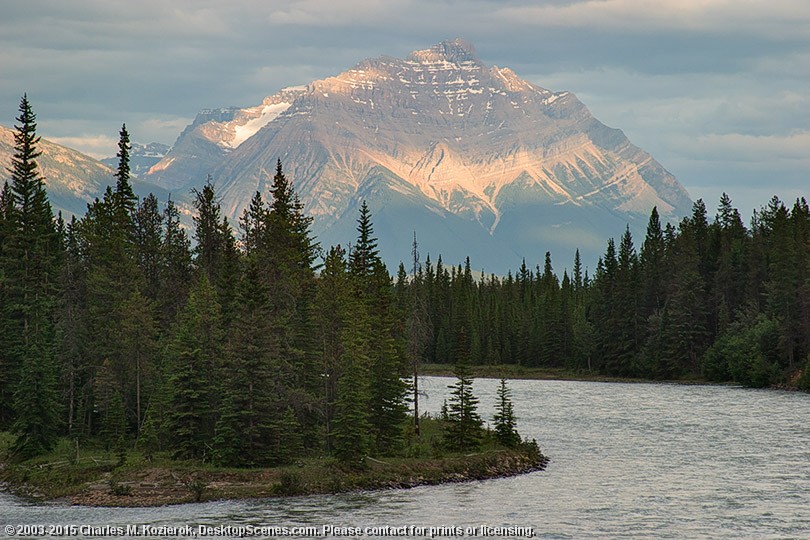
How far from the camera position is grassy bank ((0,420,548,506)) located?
5978cm

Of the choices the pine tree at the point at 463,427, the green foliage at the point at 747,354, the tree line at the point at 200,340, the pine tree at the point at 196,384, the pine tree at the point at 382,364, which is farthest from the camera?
the green foliage at the point at 747,354

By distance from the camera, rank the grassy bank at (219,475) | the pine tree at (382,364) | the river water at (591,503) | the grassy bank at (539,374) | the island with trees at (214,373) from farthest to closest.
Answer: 1. the grassy bank at (539,374)
2. the pine tree at (382,364)
3. the island with trees at (214,373)
4. the grassy bank at (219,475)
5. the river water at (591,503)

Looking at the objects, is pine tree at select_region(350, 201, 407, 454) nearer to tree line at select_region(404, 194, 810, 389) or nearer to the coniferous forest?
the coniferous forest

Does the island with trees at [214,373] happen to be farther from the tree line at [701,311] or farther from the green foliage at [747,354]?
the green foliage at [747,354]

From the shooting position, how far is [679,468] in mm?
69750

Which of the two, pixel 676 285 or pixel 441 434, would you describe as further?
pixel 676 285

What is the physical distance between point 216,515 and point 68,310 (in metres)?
36.9

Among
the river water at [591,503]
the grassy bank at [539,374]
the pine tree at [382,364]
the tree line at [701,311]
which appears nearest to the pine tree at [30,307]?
the river water at [591,503]

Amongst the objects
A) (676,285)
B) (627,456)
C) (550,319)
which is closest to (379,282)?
(627,456)

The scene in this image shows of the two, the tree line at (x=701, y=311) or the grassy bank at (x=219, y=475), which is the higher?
the tree line at (x=701, y=311)

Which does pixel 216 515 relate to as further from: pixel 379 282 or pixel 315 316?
pixel 379 282

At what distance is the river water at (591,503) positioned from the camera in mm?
50688

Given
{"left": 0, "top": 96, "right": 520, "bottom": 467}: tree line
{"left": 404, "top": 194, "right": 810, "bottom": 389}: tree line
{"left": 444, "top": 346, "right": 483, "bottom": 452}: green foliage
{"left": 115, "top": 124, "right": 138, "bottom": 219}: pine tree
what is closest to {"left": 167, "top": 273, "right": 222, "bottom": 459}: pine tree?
{"left": 0, "top": 96, "right": 520, "bottom": 467}: tree line

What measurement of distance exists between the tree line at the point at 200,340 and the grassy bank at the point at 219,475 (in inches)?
74.4
